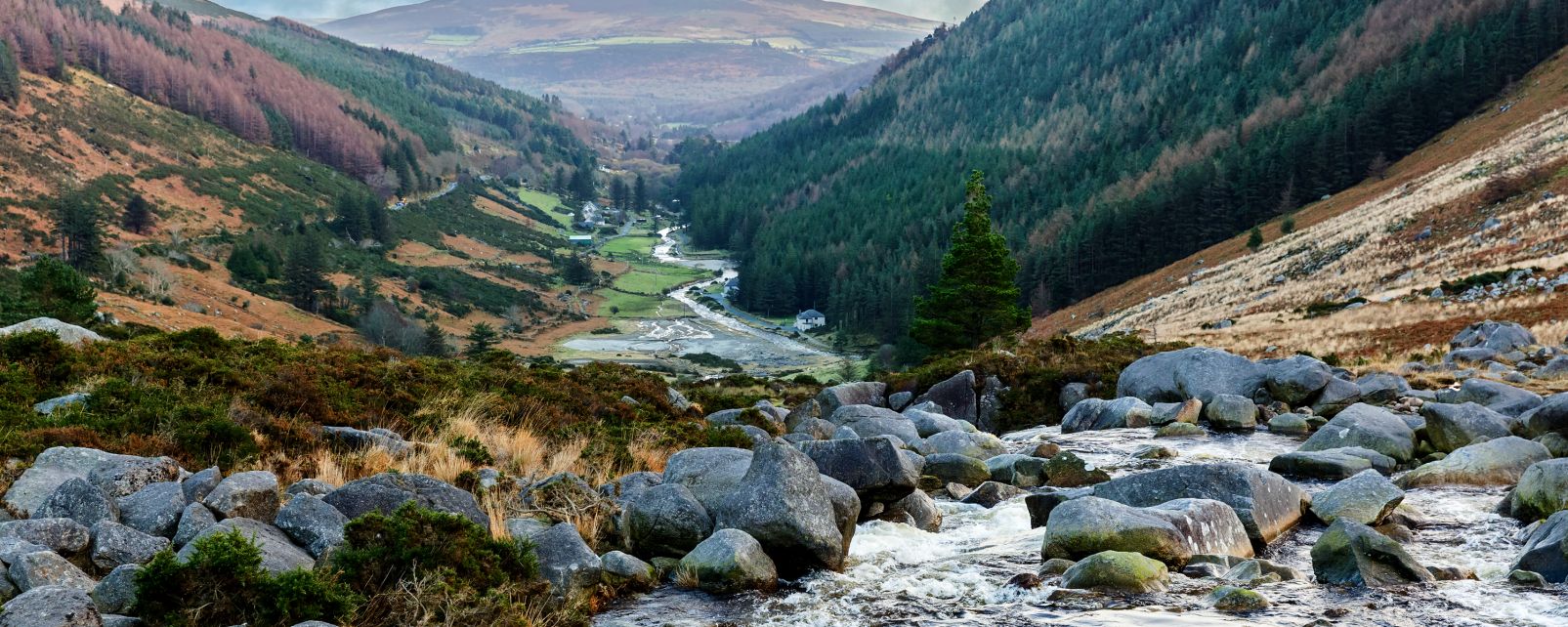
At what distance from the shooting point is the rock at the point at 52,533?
998 centimetres

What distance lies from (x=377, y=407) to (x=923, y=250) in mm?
155089

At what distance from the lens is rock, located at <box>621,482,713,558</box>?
47.2 ft

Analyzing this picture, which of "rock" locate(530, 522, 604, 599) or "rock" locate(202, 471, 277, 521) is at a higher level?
"rock" locate(202, 471, 277, 521)

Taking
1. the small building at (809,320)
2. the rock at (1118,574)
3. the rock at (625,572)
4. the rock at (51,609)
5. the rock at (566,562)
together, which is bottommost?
the small building at (809,320)

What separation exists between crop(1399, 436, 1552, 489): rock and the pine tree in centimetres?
3823

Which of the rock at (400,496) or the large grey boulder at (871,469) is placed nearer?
the rock at (400,496)

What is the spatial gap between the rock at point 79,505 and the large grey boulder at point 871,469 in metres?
10.2

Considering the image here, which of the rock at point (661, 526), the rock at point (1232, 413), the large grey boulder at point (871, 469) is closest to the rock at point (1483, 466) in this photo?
the rock at point (1232, 413)

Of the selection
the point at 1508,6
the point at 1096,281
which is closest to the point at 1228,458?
the point at 1096,281

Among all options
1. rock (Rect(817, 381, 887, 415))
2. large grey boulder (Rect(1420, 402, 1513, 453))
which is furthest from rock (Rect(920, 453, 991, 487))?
rock (Rect(817, 381, 887, 415))

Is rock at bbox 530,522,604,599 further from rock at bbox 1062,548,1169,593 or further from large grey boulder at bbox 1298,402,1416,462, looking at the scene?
large grey boulder at bbox 1298,402,1416,462

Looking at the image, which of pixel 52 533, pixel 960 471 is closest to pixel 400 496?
pixel 52 533

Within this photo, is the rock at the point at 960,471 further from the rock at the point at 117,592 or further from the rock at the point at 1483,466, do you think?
the rock at the point at 117,592

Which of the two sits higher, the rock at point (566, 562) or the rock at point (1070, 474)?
the rock at point (566, 562)
